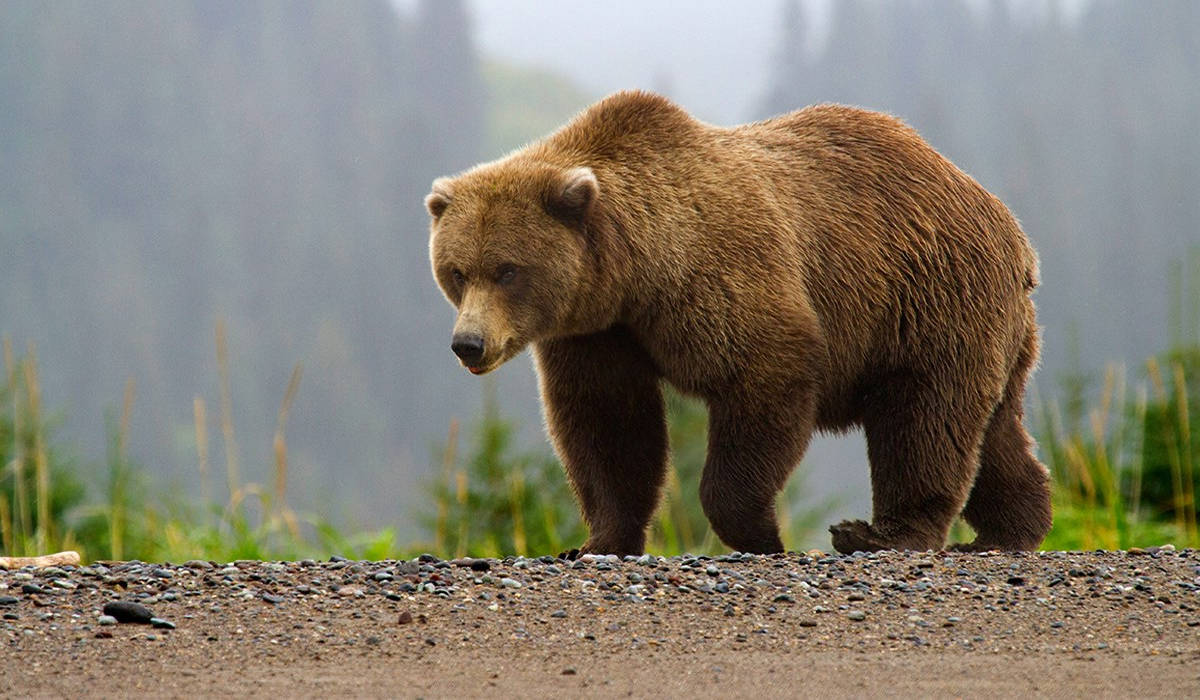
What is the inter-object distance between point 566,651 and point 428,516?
16.7ft

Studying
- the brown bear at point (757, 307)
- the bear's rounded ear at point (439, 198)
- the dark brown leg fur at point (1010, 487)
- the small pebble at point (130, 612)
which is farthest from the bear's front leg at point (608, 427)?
the small pebble at point (130, 612)

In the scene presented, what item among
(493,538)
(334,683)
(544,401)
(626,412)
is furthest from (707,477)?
(493,538)

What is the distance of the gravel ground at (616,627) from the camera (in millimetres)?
3691

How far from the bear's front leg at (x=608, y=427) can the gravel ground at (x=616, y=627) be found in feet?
2.86

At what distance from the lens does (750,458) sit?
5.60 meters

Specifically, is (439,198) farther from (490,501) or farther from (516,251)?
(490,501)

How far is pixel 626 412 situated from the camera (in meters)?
5.98

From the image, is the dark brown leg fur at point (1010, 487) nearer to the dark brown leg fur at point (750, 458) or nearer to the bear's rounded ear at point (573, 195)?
the dark brown leg fur at point (750, 458)

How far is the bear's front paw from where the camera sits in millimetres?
6078

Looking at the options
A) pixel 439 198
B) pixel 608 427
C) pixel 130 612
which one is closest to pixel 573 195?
pixel 439 198

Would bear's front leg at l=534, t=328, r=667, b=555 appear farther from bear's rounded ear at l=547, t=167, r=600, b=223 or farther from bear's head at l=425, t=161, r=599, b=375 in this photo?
bear's rounded ear at l=547, t=167, r=600, b=223

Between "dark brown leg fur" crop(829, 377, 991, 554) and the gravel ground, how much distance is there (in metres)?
0.64

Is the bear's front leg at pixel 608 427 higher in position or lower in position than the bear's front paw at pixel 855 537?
higher

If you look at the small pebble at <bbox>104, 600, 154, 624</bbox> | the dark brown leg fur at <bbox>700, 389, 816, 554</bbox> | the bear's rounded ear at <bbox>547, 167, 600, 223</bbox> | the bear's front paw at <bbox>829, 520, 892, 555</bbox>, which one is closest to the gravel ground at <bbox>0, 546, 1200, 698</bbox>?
the small pebble at <bbox>104, 600, 154, 624</bbox>
